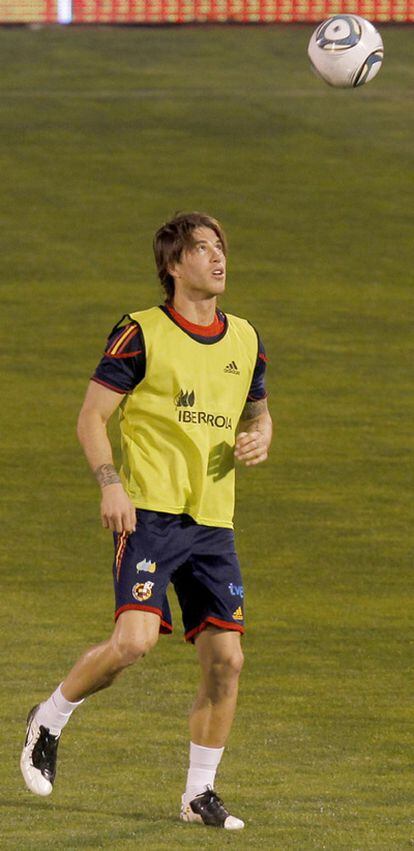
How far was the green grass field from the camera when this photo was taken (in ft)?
24.1

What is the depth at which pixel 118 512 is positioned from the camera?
626cm

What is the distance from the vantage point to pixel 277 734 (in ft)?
26.8

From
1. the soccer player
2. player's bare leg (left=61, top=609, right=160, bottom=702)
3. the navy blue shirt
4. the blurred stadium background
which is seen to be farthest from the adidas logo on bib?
the blurred stadium background

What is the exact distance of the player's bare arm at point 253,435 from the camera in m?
6.54

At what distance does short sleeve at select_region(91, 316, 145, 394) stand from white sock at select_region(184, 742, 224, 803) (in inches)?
53.1

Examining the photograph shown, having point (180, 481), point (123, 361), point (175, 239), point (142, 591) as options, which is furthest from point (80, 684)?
point (175, 239)

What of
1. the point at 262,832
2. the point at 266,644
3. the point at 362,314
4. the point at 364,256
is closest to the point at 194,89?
the point at 364,256

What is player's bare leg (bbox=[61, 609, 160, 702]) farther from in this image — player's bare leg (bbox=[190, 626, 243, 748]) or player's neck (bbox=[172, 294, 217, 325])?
player's neck (bbox=[172, 294, 217, 325])

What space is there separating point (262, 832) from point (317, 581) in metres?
5.06

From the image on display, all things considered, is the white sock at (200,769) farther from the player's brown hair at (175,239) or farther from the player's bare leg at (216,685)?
the player's brown hair at (175,239)

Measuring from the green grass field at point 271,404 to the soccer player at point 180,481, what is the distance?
0.40 meters

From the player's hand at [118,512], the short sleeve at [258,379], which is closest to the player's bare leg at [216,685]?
the player's hand at [118,512]

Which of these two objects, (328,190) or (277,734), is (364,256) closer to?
(328,190)

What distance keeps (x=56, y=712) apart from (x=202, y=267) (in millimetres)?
1712
